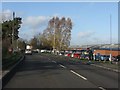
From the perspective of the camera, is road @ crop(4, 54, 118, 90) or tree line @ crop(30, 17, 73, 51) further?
tree line @ crop(30, 17, 73, 51)

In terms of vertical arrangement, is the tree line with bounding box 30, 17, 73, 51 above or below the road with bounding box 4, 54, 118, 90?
above

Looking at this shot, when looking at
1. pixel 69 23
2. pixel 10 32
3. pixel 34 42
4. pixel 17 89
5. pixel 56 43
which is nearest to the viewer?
pixel 17 89

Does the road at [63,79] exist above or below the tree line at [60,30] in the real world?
below

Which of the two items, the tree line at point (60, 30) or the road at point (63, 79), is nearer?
the road at point (63, 79)

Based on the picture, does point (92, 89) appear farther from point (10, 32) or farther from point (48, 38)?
point (48, 38)

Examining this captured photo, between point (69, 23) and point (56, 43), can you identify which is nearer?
point (69, 23)

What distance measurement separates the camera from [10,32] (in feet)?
269

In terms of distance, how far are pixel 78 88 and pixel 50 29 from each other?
10403 centimetres

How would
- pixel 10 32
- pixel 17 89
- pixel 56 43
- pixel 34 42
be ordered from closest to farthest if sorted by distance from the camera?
1. pixel 17 89
2. pixel 10 32
3. pixel 56 43
4. pixel 34 42

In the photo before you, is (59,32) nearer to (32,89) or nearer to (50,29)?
(50,29)

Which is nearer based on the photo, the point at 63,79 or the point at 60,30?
the point at 63,79

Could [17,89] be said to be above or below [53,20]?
below

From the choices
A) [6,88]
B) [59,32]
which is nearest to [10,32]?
[59,32]

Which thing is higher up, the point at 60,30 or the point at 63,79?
the point at 60,30
